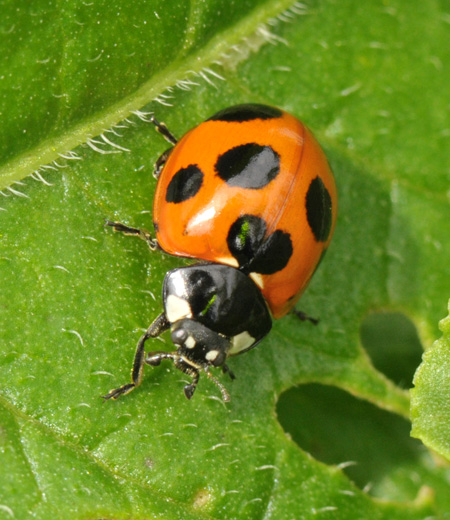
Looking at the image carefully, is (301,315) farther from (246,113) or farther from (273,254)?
(246,113)

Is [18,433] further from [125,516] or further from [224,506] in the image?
A: [224,506]

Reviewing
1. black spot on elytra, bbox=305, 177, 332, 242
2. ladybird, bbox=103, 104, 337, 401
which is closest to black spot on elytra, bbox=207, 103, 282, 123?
ladybird, bbox=103, 104, 337, 401

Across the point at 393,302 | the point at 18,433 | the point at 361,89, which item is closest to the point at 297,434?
the point at 393,302

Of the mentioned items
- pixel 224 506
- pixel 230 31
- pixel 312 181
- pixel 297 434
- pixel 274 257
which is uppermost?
pixel 230 31

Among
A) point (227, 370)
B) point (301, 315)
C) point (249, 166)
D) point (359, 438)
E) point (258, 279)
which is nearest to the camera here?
point (249, 166)

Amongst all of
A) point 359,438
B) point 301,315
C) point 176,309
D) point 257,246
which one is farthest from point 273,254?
point 359,438
